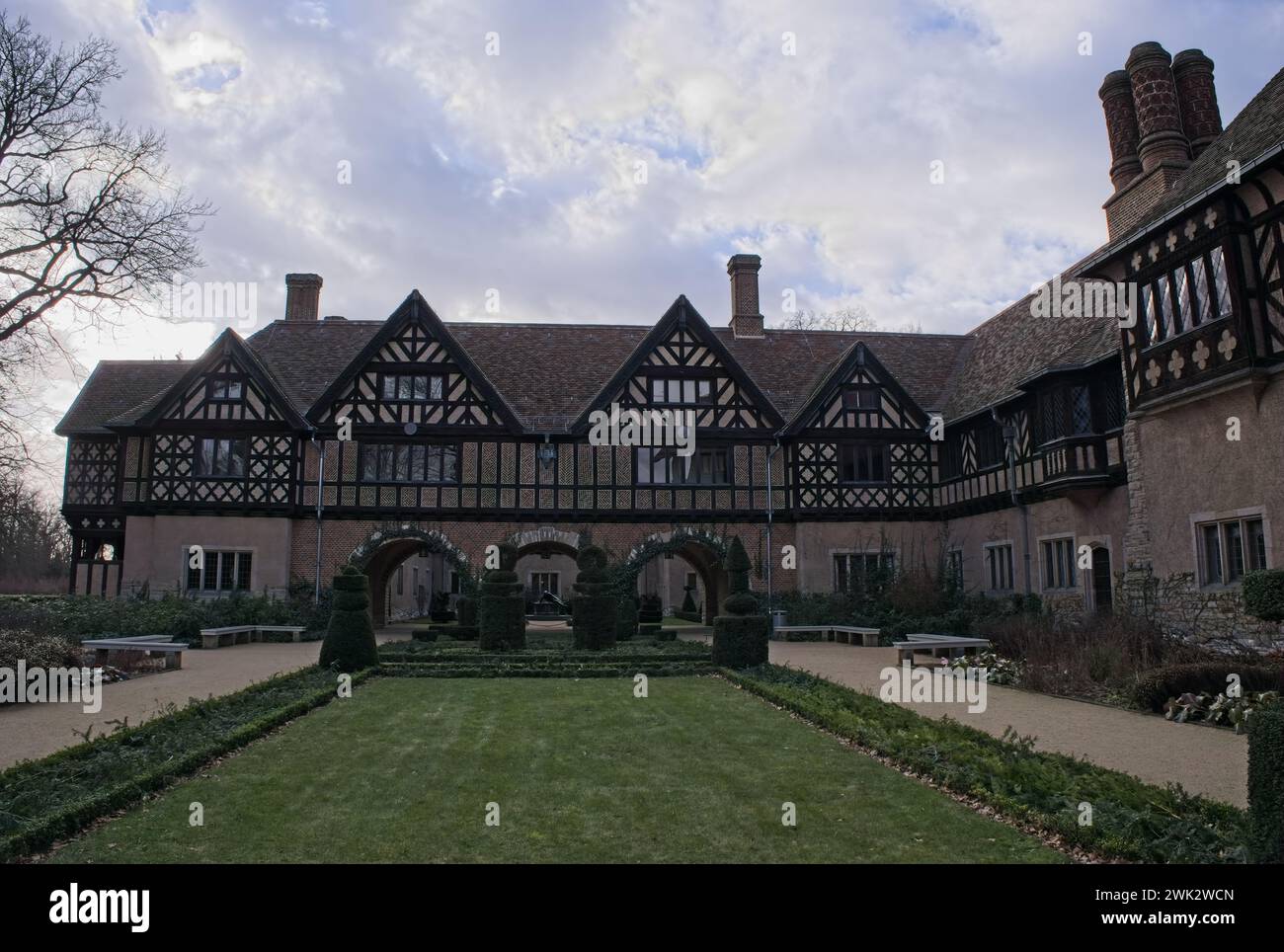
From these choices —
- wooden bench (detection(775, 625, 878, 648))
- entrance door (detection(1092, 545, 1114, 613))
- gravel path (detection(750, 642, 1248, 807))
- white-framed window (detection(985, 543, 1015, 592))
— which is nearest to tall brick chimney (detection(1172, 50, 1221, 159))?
entrance door (detection(1092, 545, 1114, 613))

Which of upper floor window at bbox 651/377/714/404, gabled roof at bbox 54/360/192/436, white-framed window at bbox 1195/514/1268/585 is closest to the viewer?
white-framed window at bbox 1195/514/1268/585

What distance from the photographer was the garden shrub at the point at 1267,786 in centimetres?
482

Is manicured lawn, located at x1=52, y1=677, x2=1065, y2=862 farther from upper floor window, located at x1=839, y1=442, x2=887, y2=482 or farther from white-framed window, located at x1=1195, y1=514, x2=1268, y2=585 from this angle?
upper floor window, located at x1=839, y1=442, x2=887, y2=482

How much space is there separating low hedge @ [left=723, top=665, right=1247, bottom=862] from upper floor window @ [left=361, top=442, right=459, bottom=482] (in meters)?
19.0

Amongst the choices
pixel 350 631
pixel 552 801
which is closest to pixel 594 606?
pixel 350 631

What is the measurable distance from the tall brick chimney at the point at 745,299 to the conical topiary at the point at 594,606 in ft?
49.8

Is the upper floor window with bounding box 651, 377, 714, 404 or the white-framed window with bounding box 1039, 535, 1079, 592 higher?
the upper floor window with bounding box 651, 377, 714, 404

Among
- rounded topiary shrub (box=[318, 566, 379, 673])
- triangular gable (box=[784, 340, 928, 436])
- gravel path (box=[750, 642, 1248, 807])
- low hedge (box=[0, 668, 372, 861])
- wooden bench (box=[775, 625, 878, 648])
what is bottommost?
gravel path (box=[750, 642, 1248, 807])

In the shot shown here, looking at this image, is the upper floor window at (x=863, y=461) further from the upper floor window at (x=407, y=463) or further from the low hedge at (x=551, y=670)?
the low hedge at (x=551, y=670)

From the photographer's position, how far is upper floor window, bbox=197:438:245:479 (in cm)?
2749

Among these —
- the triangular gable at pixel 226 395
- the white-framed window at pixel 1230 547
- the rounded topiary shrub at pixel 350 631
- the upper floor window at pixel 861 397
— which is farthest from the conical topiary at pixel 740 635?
the triangular gable at pixel 226 395

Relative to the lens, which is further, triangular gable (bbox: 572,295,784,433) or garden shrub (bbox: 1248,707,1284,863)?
triangular gable (bbox: 572,295,784,433)

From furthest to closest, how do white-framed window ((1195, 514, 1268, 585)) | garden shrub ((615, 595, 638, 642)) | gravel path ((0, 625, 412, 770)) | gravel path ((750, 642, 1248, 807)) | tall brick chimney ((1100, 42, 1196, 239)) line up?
garden shrub ((615, 595, 638, 642)) < tall brick chimney ((1100, 42, 1196, 239)) < white-framed window ((1195, 514, 1268, 585)) < gravel path ((0, 625, 412, 770)) < gravel path ((750, 642, 1248, 807))

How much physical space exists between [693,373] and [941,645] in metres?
13.6
